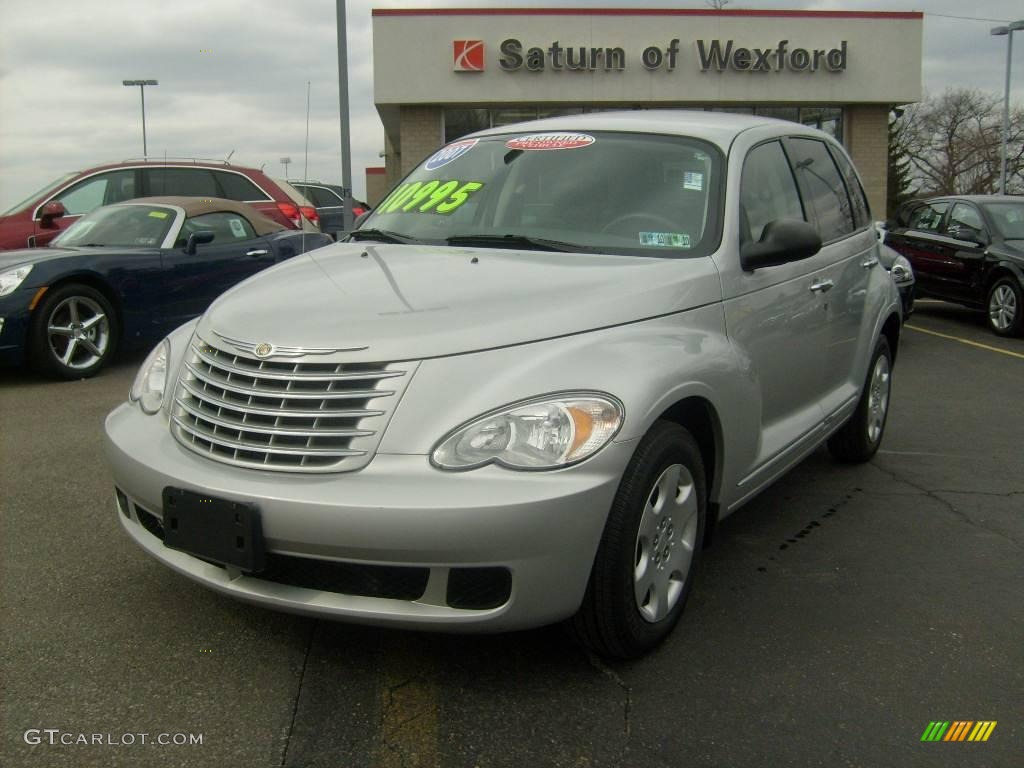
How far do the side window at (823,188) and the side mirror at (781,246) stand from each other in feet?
3.03

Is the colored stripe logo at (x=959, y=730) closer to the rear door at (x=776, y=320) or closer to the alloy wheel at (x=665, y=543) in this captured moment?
the alloy wheel at (x=665, y=543)

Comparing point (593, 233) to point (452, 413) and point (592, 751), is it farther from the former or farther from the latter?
point (592, 751)

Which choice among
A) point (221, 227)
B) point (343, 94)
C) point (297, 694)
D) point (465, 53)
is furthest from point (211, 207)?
point (465, 53)

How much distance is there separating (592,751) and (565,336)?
1.13 metres

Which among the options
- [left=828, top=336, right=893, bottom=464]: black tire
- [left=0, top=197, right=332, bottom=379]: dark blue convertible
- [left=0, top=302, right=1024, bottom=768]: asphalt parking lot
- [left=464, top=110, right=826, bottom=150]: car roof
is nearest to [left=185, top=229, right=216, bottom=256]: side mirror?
[left=0, top=197, right=332, bottom=379]: dark blue convertible

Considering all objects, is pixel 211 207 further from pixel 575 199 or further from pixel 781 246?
pixel 781 246

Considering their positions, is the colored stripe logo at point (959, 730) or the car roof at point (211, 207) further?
the car roof at point (211, 207)

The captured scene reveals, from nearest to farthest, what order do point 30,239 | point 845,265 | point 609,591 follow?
point 609,591
point 845,265
point 30,239

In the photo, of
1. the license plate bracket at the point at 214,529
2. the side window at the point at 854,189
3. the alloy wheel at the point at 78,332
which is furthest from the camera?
the alloy wheel at the point at 78,332

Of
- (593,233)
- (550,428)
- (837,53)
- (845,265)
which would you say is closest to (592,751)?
(550,428)

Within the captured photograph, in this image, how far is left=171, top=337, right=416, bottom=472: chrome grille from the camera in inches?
105

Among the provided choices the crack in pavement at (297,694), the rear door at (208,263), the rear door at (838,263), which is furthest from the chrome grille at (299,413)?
the rear door at (208,263)

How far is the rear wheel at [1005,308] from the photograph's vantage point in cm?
1066

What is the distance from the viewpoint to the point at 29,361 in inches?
294
